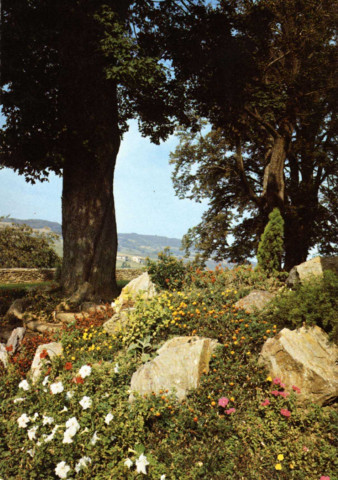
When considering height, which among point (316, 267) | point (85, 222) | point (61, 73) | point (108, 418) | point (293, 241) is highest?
point (61, 73)

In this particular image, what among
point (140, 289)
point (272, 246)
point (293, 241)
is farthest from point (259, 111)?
point (140, 289)

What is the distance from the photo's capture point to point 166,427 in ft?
13.9

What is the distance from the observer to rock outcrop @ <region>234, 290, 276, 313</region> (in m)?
6.49

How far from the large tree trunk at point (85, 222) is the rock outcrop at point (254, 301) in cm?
460

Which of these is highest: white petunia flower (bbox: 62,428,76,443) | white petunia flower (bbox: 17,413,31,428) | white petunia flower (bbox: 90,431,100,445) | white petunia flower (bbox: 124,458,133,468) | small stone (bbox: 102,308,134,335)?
small stone (bbox: 102,308,134,335)

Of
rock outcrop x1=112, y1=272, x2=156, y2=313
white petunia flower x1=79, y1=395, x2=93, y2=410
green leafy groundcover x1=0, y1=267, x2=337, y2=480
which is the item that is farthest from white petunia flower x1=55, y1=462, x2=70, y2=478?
rock outcrop x1=112, y1=272, x2=156, y2=313

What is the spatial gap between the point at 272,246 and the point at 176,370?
27.7ft

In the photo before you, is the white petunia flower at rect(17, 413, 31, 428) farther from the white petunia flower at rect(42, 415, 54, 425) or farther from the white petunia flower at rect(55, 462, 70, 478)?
the white petunia flower at rect(55, 462, 70, 478)

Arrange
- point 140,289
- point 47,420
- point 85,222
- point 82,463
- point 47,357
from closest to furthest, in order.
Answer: point 82,463 < point 47,420 < point 47,357 < point 140,289 < point 85,222

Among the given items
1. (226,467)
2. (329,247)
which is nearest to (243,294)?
(226,467)

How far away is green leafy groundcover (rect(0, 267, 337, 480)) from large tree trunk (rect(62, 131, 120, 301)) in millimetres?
4387

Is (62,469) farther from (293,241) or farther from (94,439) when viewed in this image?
(293,241)

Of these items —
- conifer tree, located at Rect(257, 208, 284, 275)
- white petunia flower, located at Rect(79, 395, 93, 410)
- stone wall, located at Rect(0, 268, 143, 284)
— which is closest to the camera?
white petunia flower, located at Rect(79, 395, 93, 410)

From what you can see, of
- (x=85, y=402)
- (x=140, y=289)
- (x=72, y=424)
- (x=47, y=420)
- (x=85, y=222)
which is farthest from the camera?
(x=85, y=222)
